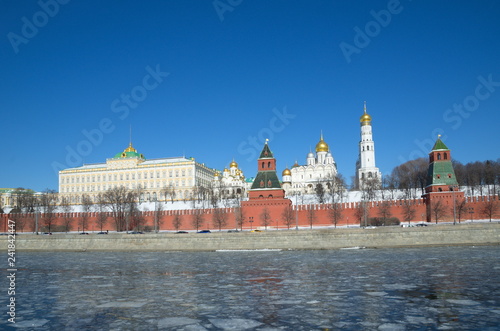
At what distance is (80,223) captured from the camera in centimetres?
5272

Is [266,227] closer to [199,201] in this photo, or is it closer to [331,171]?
[199,201]

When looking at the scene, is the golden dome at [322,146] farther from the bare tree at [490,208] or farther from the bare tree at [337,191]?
the bare tree at [490,208]

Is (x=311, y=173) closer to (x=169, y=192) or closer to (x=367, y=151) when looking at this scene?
(x=367, y=151)

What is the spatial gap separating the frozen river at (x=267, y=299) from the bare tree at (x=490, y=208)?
26632mm

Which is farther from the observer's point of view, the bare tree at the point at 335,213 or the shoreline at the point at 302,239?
the bare tree at the point at 335,213

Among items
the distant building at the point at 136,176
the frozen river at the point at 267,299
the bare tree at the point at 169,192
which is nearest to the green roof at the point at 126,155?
the distant building at the point at 136,176

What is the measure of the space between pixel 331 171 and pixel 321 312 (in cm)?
7798

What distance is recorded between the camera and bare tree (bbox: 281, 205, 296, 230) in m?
46.0

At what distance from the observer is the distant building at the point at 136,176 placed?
85.2 meters

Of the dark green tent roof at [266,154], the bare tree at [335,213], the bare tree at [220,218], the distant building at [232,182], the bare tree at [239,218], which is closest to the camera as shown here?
the bare tree at [335,213]

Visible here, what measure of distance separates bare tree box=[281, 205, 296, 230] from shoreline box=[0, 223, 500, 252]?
1336cm

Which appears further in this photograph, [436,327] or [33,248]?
[33,248]

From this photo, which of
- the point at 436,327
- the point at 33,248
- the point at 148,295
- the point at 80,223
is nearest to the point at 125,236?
the point at 33,248

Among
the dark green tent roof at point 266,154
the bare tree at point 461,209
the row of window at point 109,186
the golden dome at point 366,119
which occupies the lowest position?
the bare tree at point 461,209
